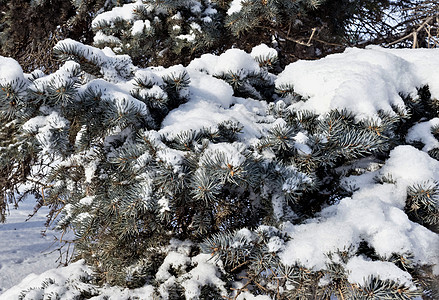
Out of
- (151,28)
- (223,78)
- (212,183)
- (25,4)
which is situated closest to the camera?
(212,183)

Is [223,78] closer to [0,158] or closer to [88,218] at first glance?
[88,218]

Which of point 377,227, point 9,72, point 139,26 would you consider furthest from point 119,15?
point 377,227

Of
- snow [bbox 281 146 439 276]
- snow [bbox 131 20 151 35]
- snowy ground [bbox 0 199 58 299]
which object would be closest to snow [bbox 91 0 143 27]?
snow [bbox 131 20 151 35]

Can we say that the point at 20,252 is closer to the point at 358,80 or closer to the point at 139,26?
the point at 139,26

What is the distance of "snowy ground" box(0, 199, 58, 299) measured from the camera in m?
4.17

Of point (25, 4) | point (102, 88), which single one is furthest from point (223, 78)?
point (25, 4)

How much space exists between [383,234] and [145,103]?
1.09 meters

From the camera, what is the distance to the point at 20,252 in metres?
4.81

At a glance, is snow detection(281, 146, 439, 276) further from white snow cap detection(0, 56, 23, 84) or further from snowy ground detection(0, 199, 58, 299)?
snowy ground detection(0, 199, 58, 299)

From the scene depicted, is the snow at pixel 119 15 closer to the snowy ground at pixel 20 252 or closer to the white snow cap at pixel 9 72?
the white snow cap at pixel 9 72

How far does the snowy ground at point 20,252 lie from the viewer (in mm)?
4172

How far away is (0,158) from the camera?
52.0 inches

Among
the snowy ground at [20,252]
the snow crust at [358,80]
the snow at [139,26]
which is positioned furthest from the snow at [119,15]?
the snowy ground at [20,252]

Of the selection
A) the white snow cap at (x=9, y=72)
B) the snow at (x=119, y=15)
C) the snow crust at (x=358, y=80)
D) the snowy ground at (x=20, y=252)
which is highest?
the white snow cap at (x=9, y=72)
